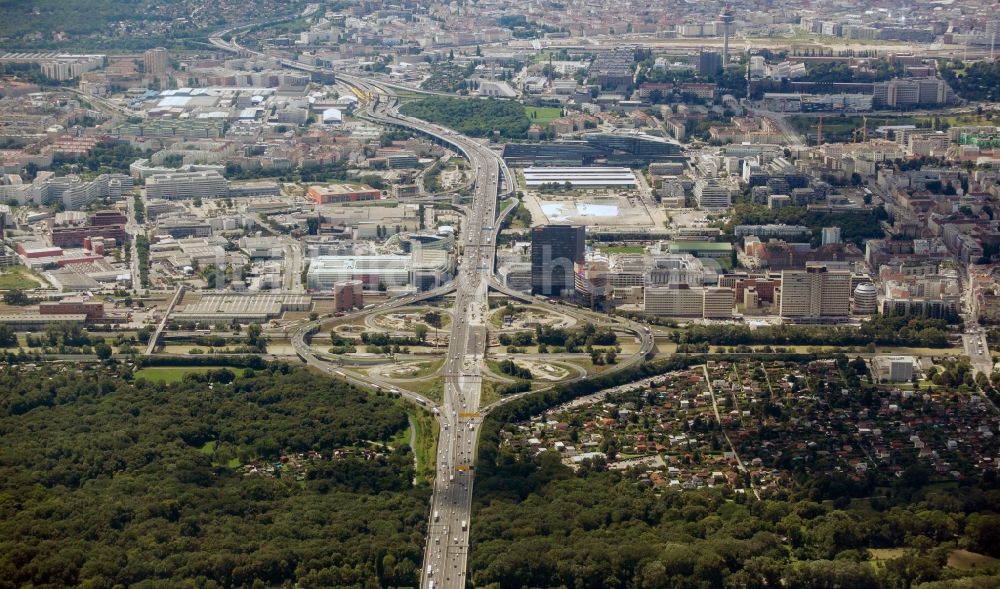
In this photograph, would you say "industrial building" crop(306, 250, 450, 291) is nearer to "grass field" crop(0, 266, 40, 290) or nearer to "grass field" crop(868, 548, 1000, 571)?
"grass field" crop(0, 266, 40, 290)

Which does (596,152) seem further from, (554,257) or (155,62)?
(155,62)

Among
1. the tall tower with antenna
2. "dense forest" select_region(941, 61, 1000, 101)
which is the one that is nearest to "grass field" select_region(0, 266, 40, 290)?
the tall tower with antenna

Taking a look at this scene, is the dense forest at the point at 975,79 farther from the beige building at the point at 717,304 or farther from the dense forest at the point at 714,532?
the dense forest at the point at 714,532

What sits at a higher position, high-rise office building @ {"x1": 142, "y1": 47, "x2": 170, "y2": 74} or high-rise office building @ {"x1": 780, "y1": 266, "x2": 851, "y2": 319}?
high-rise office building @ {"x1": 142, "y1": 47, "x2": 170, "y2": 74}

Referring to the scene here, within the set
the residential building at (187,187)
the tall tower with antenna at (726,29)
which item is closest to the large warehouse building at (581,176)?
the residential building at (187,187)

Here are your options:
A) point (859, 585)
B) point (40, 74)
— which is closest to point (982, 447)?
point (859, 585)

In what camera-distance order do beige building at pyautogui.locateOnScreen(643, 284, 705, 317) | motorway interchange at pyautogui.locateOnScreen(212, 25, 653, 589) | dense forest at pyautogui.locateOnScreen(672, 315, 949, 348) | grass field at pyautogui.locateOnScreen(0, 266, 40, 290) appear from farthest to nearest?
grass field at pyautogui.locateOnScreen(0, 266, 40, 290) < beige building at pyautogui.locateOnScreen(643, 284, 705, 317) < dense forest at pyautogui.locateOnScreen(672, 315, 949, 348) < motorway interchange at pyautogui.locateOnScreen(212, 25, 653, 589)
